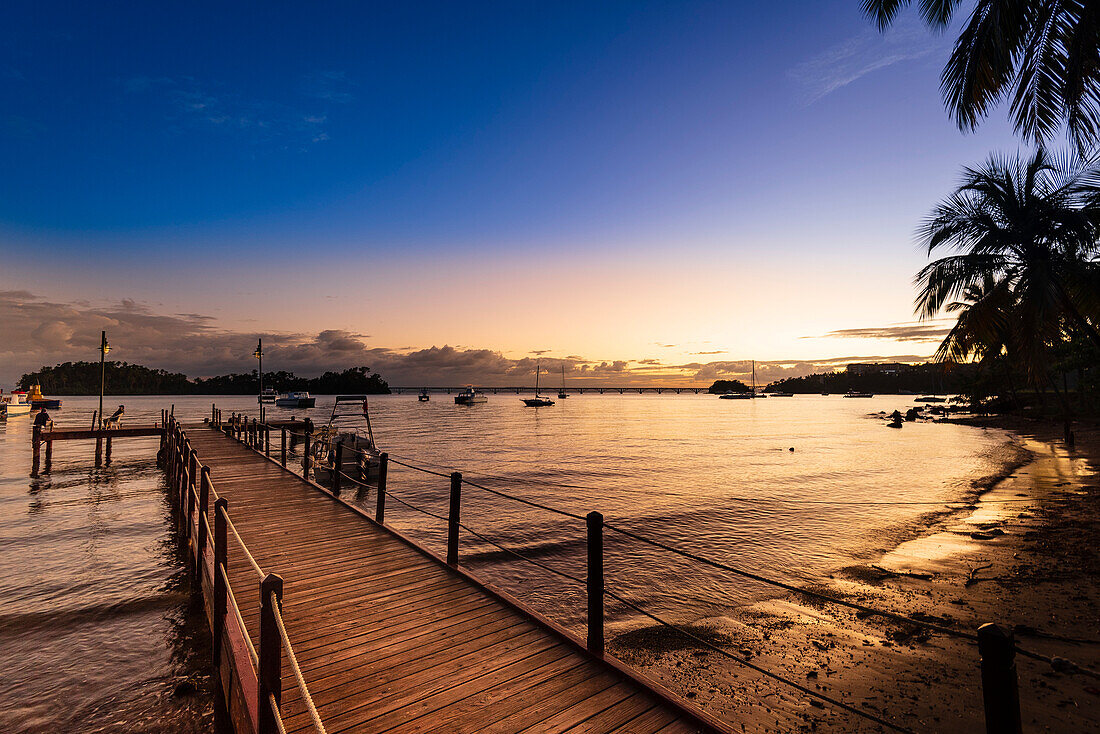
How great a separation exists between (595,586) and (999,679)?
3.18 m

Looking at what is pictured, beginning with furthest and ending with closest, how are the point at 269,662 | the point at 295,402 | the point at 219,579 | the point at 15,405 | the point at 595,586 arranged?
the point at 295,402 → the point at 15,405 → the point at 219,579 → the point at 595,586 → the point at 269,662

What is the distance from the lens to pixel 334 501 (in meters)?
11.8

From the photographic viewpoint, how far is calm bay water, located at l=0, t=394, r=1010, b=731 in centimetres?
736

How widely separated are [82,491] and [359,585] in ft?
76.0

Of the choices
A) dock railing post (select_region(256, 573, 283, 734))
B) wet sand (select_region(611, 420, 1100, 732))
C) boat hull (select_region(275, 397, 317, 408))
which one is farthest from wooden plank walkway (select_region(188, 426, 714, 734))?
boat hull (select_region(275, 397, 317, 408))

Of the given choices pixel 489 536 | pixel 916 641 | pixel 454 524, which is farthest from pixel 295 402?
pixel 916 641

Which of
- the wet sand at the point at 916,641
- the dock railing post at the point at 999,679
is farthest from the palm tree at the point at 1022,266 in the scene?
the dock railing post at the point at 999,679

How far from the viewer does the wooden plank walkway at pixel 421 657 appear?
402cm

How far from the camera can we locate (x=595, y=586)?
16.7 feet

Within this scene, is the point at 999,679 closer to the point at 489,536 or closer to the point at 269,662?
the point at 269,662

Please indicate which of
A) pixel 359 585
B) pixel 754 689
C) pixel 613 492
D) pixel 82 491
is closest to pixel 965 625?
pixel 754 689

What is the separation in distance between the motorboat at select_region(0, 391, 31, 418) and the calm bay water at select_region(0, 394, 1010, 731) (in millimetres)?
59118

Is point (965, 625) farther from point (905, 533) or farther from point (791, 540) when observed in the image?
point (905, 533)

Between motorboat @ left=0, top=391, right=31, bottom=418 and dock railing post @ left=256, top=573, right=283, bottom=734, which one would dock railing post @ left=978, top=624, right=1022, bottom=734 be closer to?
dock railing post @ left=256, top=573, right=283, bottom=734
